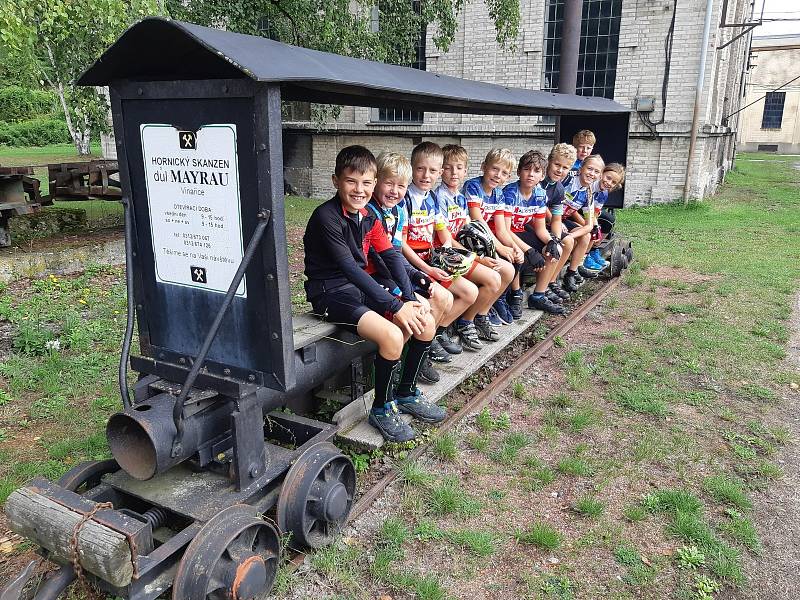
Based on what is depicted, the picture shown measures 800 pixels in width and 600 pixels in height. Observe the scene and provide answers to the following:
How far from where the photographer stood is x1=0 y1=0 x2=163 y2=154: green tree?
4750 millimetres

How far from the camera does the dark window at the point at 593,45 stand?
14.9 meters

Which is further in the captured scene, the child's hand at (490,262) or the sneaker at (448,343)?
the child's hand at (490,262)

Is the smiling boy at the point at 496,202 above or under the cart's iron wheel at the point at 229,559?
above

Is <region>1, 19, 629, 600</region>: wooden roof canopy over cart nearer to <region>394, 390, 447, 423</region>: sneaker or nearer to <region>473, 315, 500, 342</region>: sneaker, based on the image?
<region>394, 390, 447, 423</region>: sneaker

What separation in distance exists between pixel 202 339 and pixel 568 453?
251 cm

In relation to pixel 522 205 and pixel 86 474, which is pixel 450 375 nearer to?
pixel 522 205

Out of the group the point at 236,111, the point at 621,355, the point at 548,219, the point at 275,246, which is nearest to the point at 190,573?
the point at 275,246

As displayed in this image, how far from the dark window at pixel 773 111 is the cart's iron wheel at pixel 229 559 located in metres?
49.5

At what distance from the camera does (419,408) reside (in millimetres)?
4211

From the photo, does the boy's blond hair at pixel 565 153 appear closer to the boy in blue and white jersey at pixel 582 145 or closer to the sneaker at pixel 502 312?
the boy in blue and white jersey at pixel 582 145

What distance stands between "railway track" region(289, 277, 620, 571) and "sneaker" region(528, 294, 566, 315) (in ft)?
0.48

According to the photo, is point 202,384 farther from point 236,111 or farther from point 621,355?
point 621,355

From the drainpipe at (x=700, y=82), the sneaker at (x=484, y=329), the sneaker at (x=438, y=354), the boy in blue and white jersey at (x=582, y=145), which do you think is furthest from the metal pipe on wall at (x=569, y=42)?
the drainpipe at (x=700, y=82)

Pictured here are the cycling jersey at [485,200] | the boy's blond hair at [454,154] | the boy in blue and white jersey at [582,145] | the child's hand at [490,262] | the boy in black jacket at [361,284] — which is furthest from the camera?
the boy in blue and white jersey at [582,145]
